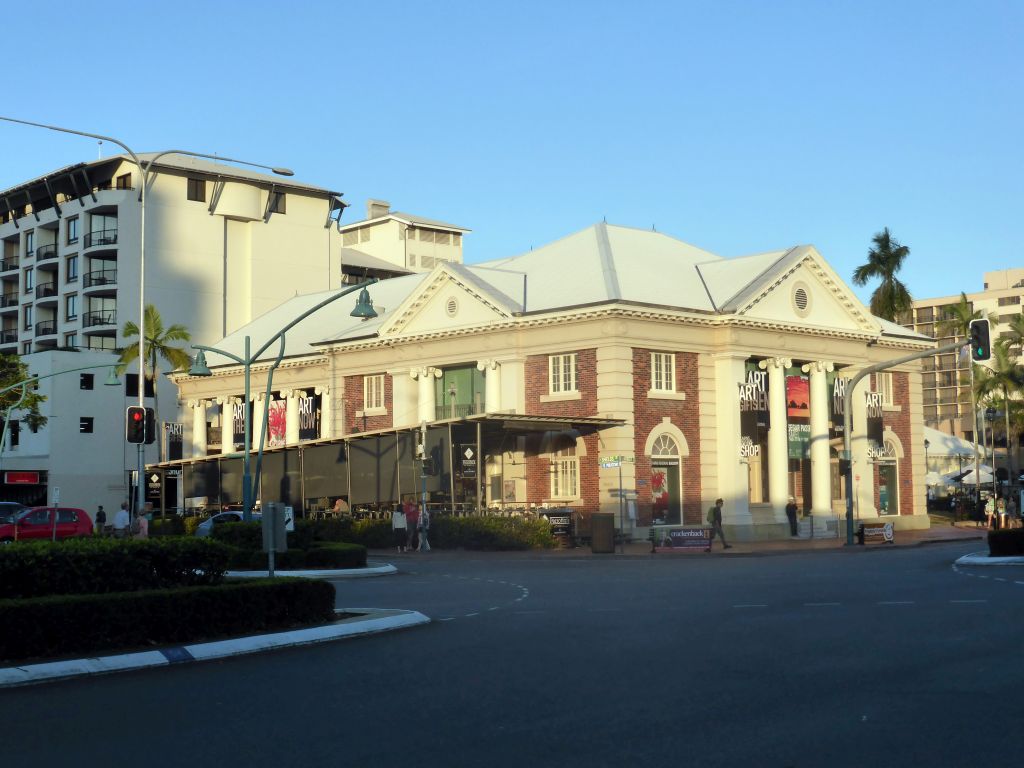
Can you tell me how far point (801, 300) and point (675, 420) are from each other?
7.80 meters

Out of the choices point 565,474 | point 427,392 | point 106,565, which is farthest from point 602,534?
point 106,565

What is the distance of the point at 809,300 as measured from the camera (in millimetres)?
50969

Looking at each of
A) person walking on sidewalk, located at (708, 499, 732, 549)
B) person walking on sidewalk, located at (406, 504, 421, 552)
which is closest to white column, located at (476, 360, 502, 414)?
person walking on sidewalk, located at (406, 504, 421, 552)

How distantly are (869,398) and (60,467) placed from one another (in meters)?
47.3

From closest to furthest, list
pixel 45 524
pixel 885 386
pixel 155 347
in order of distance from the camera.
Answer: pixel 45 524 → pixel 885 386 → pixel 155 347

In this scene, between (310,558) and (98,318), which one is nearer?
(310,558)

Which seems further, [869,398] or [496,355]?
[869,398]

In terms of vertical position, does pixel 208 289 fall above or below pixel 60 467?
above

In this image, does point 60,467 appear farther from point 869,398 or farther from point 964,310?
point 964,310

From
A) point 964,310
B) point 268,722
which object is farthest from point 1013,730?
point 964,310

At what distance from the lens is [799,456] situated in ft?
168

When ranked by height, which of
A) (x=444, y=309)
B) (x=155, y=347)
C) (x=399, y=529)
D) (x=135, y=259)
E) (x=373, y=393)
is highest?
(x=135, y=259)

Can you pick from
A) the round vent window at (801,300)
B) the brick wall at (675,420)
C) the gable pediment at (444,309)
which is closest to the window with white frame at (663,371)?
the brick wall at (675,420)

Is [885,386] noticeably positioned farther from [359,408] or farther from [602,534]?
[359,408]
